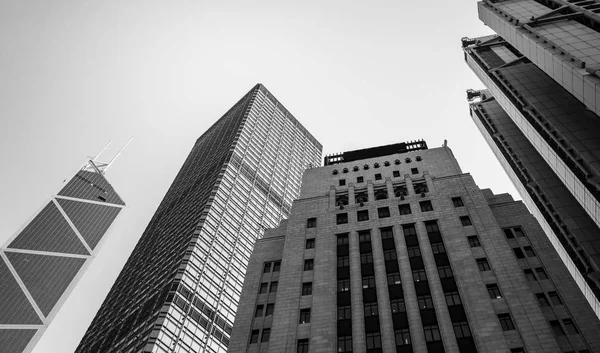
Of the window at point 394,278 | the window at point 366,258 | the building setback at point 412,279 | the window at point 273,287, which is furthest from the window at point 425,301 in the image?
the window at point 273,287

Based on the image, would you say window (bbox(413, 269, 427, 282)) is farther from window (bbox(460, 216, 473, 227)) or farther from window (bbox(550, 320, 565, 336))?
window (bbox(550, 320, 565, 336))

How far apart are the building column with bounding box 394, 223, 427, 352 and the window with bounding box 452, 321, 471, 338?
280 centimetres

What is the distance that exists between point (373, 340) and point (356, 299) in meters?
4.88

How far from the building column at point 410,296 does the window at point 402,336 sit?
1.69 feet

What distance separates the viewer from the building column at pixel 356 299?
1609 inches

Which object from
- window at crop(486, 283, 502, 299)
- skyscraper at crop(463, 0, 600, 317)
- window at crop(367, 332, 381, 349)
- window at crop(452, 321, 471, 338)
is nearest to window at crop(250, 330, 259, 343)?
window at crop(367, 332, 381, 349)

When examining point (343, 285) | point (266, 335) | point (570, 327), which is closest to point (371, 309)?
point (343, 285)

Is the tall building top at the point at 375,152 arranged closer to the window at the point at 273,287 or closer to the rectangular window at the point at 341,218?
the rectangular window at the point at 341,218

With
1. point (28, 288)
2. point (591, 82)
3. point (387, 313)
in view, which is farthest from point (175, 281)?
point (591, 82)

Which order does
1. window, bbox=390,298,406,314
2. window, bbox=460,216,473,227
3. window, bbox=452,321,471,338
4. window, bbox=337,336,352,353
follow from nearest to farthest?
1. window, bbox=452,321,471,338
2. window, bbox=337,336,352,353
3. window, bbox=390,298,406,314
4. window, bbox=460,216,473,227

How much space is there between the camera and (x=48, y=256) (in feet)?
391

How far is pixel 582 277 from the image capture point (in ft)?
124

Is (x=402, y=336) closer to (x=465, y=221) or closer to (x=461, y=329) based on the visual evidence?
(x=461, y=329)

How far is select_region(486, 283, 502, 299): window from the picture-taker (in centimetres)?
4226
